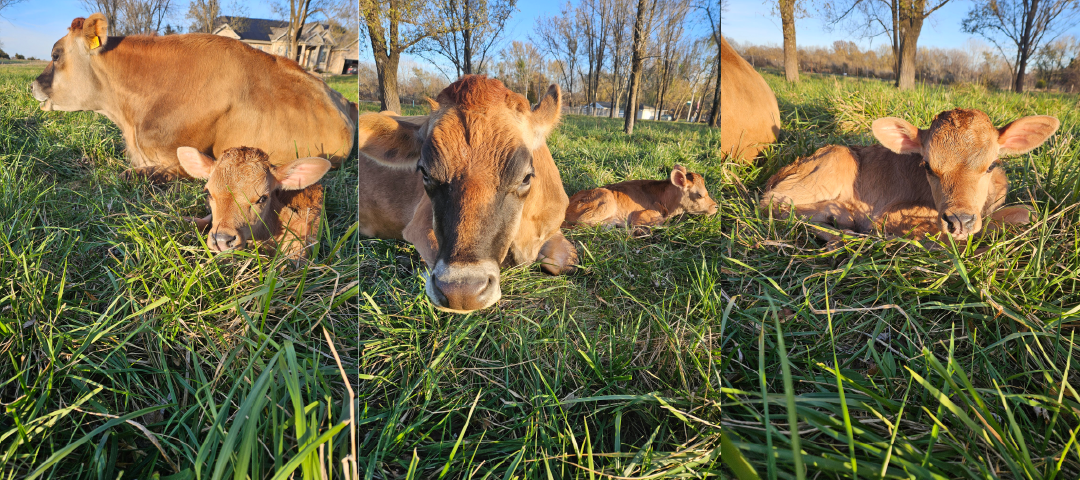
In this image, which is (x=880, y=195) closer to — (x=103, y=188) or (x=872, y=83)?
(x=872, y=83)

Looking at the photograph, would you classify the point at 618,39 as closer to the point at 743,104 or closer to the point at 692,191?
the point at 743,104

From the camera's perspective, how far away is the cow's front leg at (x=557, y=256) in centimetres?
323

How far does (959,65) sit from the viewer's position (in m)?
2.17

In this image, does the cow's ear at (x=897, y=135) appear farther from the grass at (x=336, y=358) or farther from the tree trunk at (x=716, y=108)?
the grass at (x=336, y=358)

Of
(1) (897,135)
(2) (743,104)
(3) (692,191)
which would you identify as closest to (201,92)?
(2) (743,104)

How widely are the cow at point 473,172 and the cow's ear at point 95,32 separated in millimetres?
1768

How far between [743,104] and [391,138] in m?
2.07

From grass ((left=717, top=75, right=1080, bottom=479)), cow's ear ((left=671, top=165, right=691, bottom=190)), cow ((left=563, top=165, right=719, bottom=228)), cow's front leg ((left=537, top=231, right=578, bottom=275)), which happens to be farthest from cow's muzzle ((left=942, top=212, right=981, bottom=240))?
cow's front leg ((left=537, top=231, right=578, bottom=275))

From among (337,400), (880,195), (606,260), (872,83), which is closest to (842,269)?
(880,195)

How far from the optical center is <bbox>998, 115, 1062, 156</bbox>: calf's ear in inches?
87.2

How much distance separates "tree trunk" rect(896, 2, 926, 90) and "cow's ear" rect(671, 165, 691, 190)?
1.68 meters

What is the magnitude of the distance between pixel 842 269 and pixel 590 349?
135 cm

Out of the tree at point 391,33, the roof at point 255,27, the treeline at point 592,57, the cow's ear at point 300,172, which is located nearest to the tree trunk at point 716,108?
the treeline at point 592,57

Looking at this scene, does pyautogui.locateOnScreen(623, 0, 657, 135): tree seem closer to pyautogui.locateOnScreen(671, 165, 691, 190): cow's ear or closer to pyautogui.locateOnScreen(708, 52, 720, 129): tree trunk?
pyautogui.locateOnScreen(708, 52, 720, 129): tree trunk
